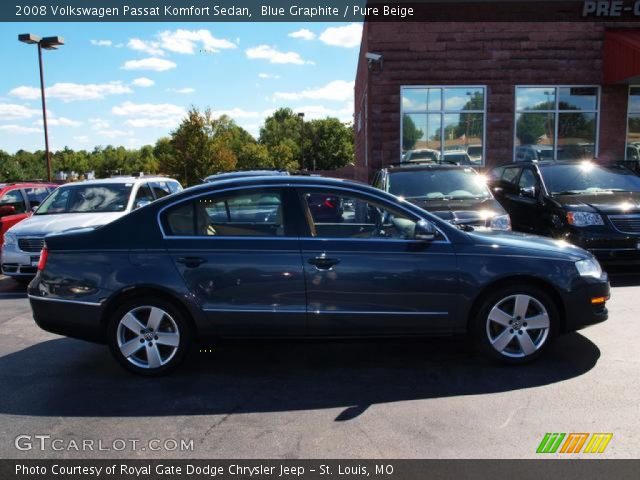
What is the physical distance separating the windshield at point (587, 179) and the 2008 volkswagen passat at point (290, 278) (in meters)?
4.79

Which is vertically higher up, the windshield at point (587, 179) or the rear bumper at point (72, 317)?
the windshield at point (587, 179)

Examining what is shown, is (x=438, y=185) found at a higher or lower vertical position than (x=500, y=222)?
higher

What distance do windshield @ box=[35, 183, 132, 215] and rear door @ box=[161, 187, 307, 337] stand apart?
5.13 m

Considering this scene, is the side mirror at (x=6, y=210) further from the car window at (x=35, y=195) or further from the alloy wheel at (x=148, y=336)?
the alloy wheel at (x=148, y=336)

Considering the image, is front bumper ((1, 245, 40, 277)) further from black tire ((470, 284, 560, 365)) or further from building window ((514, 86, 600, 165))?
building window ((514, 86, 600, 165))

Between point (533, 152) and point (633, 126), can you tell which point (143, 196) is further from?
Answer: point (633, 126)

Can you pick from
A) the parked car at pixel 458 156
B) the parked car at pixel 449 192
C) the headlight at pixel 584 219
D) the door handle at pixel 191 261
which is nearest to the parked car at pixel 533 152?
the parked car at pixel 458 156

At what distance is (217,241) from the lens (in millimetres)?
4676

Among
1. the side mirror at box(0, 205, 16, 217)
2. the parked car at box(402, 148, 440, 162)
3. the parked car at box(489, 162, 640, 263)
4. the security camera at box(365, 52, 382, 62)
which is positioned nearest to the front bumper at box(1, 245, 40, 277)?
the side mirror at box(0, 205, 16, 217)

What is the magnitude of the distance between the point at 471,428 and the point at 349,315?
135 centimetres

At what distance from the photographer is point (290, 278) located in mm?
4602

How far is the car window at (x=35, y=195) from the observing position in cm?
1163

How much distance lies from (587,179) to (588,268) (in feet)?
16.6

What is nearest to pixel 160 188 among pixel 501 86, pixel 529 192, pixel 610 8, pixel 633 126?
pixel 529 192
